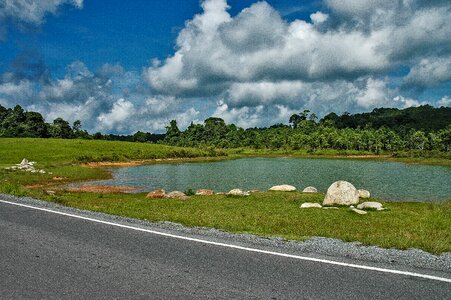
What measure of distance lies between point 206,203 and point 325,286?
76.7ft

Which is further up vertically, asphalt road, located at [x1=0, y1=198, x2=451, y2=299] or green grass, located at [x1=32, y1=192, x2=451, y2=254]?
asphalt road, located at [x1=0, y1=198, x2=451, y2=299]

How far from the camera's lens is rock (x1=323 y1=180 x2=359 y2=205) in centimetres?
2990

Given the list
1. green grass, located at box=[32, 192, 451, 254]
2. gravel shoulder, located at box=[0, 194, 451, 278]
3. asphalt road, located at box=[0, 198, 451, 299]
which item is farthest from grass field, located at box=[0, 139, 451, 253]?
asphalt road, located at box=[0, 198, 451, 299]

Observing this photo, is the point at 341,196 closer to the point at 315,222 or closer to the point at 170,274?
the point at 315,222

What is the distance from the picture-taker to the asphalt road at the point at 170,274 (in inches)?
320

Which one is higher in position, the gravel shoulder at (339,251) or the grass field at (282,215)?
the gravel shoulder at (339,251)

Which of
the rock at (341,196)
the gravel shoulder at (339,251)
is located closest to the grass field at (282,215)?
the gravel shoulder at (339,251)

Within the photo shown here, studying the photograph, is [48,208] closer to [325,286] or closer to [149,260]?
[149,260]

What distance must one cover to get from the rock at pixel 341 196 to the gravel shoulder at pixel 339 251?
1676 cm

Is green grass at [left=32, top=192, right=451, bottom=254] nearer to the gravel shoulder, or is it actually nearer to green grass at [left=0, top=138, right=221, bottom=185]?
the gravel shoulder

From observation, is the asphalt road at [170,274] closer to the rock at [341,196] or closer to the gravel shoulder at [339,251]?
the gravel shoulder at [339,251]

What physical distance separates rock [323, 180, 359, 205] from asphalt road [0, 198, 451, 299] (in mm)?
19775

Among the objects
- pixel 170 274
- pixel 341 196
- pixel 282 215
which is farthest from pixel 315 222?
pixel 170 274

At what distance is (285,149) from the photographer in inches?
7210
